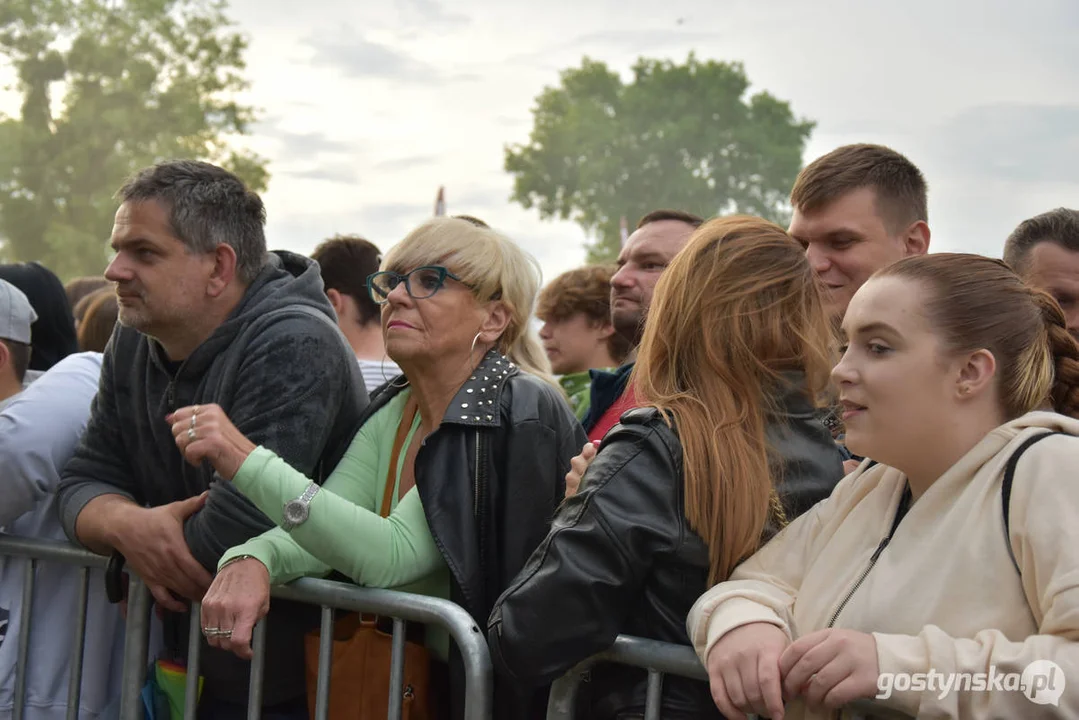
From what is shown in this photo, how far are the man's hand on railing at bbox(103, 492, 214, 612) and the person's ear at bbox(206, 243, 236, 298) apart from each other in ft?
2.13

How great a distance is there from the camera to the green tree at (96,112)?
3028cm

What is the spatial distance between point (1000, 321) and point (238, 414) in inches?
79.4

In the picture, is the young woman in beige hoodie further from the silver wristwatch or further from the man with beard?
the man with beard

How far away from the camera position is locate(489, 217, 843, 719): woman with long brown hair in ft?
7.68

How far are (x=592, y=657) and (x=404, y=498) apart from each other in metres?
0.80

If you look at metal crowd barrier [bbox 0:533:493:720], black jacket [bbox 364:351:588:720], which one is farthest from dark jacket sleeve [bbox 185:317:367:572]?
black jacket [bbox 364:351:588:720]

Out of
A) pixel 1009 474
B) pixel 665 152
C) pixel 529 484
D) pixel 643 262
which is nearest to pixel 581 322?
pixel 643 262

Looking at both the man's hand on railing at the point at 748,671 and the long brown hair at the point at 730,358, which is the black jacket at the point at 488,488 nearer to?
the long brown hair at the point at 730,358

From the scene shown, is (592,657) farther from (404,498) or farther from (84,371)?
(84,371)

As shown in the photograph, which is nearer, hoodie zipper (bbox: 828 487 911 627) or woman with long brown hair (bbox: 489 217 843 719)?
hoodie zipper (bbox: 828 487 911 627)

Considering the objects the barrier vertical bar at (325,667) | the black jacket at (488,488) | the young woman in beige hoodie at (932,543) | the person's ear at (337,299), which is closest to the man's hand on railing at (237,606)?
the barrier vertical bar at (325,667)

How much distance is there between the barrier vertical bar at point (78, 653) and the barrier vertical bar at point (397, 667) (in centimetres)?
120

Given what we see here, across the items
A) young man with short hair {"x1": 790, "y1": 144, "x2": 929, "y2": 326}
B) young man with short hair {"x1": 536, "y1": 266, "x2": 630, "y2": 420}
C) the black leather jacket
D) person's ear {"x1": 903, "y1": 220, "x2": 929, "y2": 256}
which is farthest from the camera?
young man with short hair {"x1": 536, "y1": 266, "x2": 630, "y2": 420}

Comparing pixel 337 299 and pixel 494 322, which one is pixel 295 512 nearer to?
pixel 494 322
